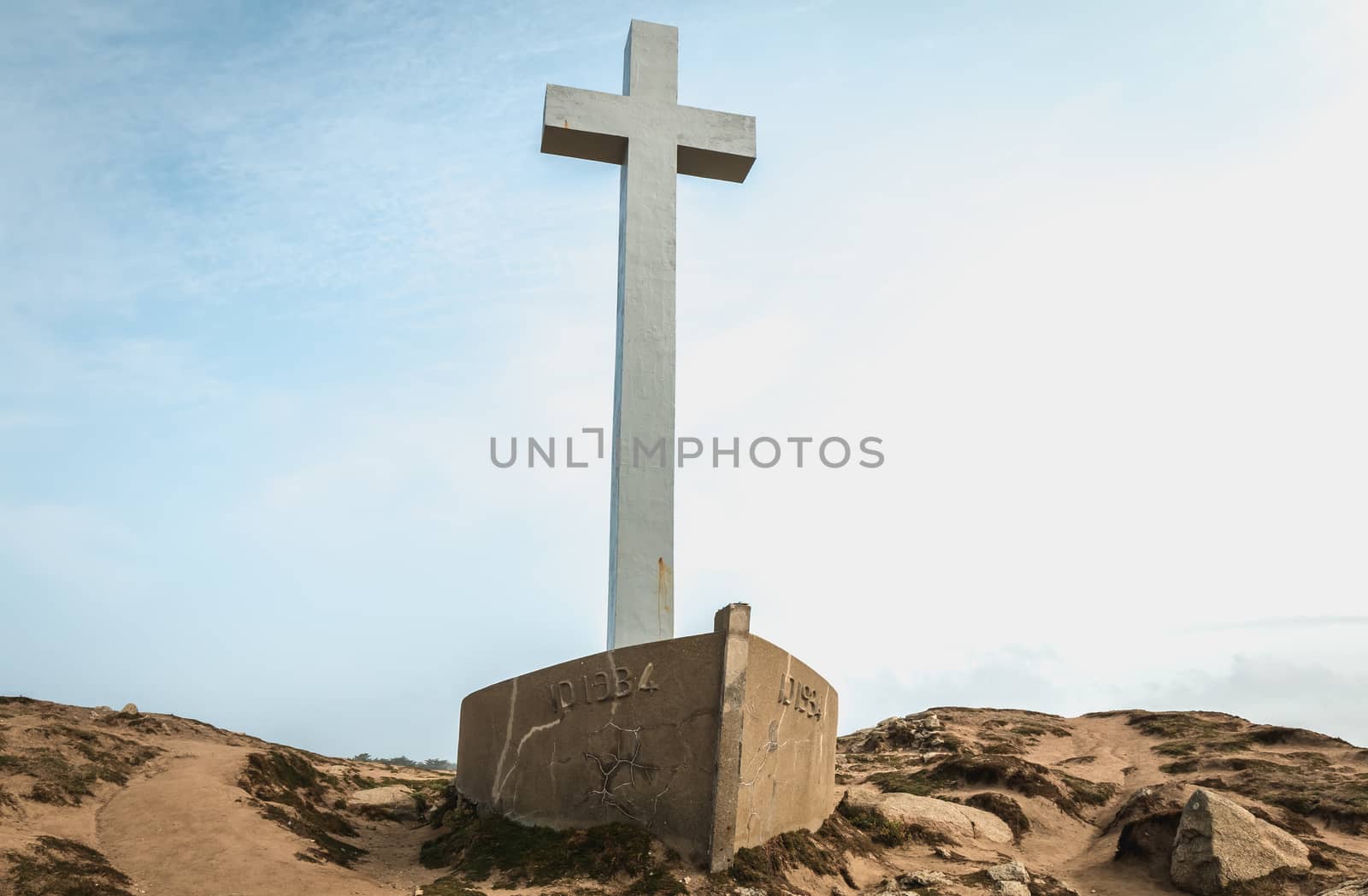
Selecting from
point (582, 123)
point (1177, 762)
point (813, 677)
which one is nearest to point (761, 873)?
point (813, 677)

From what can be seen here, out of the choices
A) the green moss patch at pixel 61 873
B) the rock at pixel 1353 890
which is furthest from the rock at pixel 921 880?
the green moss patch at pixel 61 873

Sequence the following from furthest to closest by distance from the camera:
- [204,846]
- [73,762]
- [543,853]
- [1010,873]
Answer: [73,762] < [1010,873] < [204,846] < [543,853]

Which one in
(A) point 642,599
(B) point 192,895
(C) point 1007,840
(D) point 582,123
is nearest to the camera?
(B) point 192,895

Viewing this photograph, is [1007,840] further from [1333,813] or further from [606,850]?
[606,850]

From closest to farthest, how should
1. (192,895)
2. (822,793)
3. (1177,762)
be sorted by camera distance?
(192,895), (822,793), (1177,762)

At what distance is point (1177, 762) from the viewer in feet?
62.7

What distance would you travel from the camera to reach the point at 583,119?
11758 mm

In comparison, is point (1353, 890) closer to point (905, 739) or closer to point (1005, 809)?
point (1005, 809)

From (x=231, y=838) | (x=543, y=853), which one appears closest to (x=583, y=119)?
(x=543, y=853)

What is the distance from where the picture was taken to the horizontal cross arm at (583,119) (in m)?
11.7

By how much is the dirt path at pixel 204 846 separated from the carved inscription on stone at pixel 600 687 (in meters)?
2.17

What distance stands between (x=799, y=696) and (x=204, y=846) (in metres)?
5.84

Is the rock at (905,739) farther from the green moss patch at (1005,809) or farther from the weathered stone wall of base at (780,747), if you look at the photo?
the weathered stone wall of base at (780,747)

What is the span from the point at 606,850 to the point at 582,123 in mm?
7836
